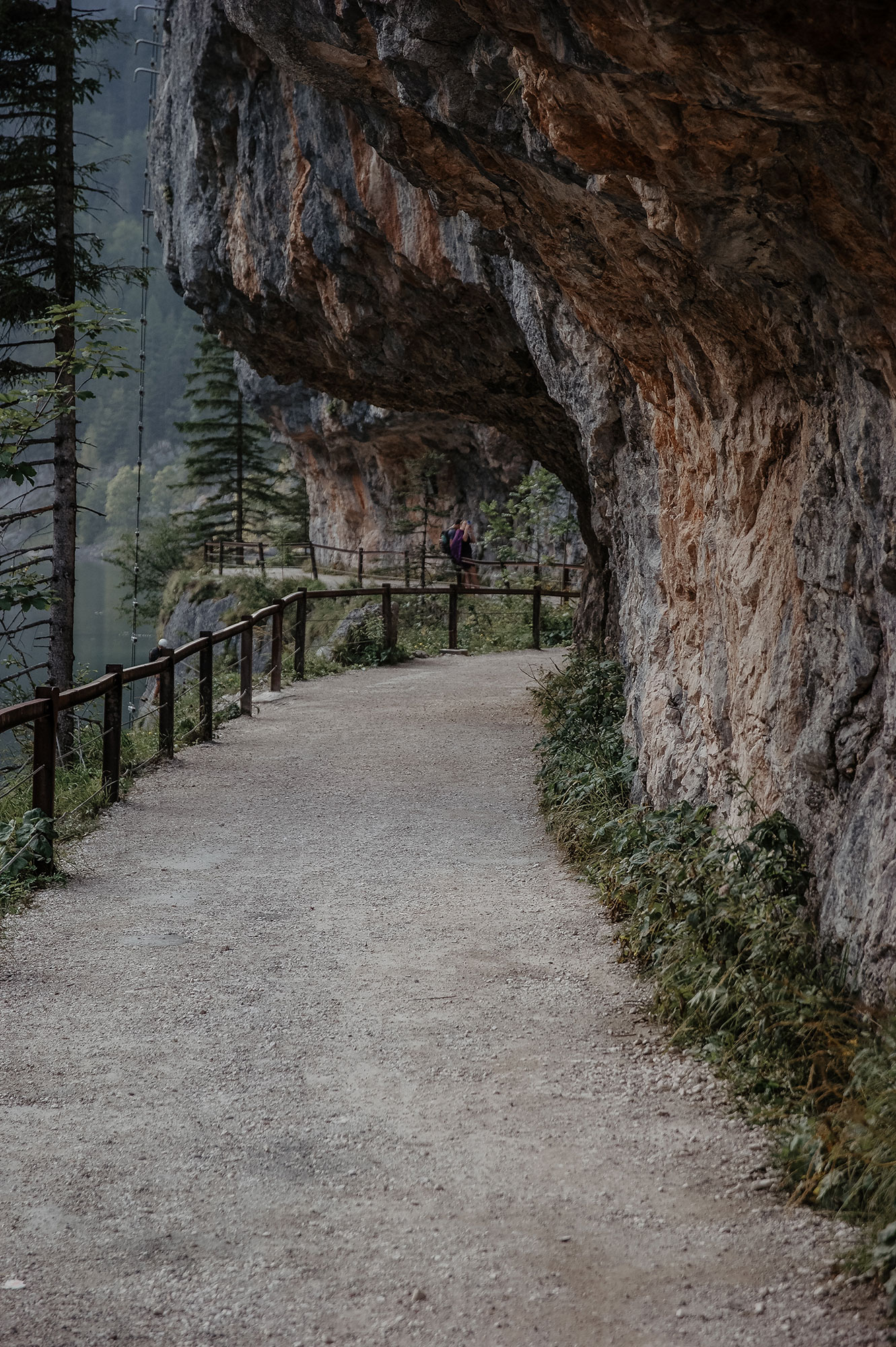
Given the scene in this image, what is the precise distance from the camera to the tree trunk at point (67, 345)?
13.2 metres

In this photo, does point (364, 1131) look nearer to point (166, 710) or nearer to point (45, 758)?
point (45, 758)

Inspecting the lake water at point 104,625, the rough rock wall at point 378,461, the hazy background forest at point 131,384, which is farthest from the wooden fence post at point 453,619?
the hazy background forest at point 131,384

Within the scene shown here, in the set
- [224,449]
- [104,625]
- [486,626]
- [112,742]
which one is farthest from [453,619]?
[104,625]

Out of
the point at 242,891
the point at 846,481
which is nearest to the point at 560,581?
the point at 242,891

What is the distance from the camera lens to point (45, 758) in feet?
22.2

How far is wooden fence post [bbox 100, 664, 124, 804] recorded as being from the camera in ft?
28.1

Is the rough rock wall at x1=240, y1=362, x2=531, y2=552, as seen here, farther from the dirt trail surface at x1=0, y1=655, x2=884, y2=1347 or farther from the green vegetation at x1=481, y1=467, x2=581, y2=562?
the dirt trail surface at x1=0, y1=655, x2=884, y2=1347

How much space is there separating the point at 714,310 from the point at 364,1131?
3781 millimetres

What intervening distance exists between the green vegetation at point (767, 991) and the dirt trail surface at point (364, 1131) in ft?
0.45

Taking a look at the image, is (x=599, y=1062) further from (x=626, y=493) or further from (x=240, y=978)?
(x=626, y=493)

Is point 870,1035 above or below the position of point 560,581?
below

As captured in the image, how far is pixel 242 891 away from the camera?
6648 millimetres

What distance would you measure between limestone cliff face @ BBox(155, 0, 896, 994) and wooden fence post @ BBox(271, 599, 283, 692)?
5.50 m

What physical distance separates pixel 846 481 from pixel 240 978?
350cm
